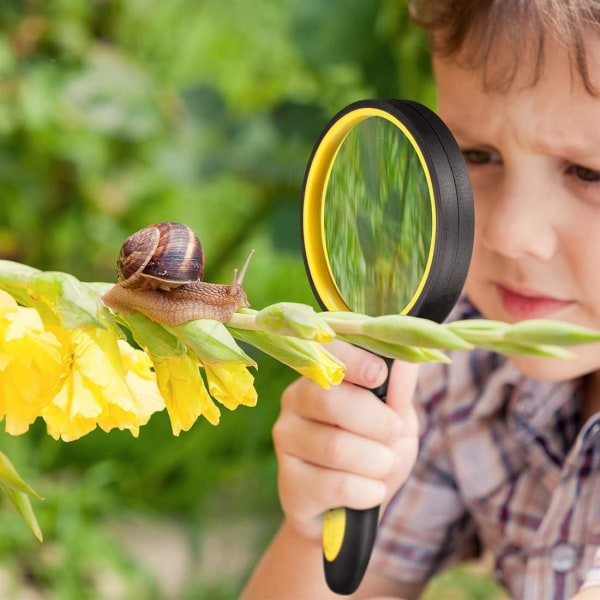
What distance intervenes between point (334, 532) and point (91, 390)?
0.23 metres

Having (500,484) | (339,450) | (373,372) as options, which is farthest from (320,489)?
(500,484)

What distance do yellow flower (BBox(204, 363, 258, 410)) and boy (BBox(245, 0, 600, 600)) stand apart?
13 centimetres

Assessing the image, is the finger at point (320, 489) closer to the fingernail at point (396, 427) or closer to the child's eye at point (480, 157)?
the fingernail at point (396, 427)

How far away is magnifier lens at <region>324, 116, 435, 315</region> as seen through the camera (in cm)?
50

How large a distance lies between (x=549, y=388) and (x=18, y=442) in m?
0.86

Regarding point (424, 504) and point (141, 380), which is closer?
point (141, 380)

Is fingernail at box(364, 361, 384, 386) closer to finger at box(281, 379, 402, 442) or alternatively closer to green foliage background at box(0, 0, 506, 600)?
finger at box(281, 379, 402, 442)

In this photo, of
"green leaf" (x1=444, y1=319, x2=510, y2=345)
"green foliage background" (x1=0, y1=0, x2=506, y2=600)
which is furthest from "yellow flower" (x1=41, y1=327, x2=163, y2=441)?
"green foliage background" (x1=0, y1=0, x2=506, y2=600)

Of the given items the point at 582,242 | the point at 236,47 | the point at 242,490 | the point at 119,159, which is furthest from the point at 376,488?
the point at 236,47

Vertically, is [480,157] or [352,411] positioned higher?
[480,157]

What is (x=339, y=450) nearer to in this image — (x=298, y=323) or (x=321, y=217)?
(x=321, y=217)

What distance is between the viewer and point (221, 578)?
1.39 m

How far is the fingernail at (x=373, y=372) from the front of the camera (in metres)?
0.51

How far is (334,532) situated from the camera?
1.79ft
